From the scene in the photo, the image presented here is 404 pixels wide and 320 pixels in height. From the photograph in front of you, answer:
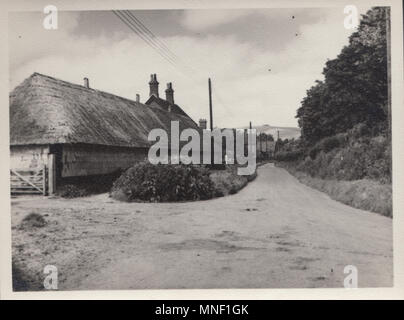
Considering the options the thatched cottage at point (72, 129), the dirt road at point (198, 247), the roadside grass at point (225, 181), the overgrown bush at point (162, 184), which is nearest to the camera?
the dirt road at point (198, 247)

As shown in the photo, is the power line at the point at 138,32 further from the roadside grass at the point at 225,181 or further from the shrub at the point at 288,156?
the shrub at the point at 288,156

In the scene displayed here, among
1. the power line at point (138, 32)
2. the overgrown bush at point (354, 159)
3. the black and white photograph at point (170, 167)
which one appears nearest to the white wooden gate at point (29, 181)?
the black and white photograph at point (170, 167)

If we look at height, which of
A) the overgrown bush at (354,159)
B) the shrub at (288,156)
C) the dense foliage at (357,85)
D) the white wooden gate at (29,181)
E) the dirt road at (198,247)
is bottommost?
the dirt road at (198,247)

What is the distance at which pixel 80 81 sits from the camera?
8781 millimetres

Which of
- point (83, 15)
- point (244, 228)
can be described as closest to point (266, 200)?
point (244, 228)


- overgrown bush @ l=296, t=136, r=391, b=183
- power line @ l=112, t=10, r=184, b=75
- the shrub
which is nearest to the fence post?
power line @ l=112, t=10, r=184, b=75

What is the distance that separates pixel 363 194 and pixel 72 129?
8636 mm

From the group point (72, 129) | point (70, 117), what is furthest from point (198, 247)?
point (70, 117)

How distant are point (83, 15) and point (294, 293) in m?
6.72

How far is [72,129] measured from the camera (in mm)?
10633

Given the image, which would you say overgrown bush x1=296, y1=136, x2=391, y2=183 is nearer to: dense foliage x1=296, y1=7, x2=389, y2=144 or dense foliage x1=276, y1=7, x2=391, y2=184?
dense foliage x1=276, y1=7, x2=391, y2=184

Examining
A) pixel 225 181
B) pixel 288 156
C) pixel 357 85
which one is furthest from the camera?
pixel 288 156

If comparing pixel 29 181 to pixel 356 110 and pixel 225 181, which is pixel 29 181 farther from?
pixel 356 110

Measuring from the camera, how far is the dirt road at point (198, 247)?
6215 millimetres
